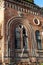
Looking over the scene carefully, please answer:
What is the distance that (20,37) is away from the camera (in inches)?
795

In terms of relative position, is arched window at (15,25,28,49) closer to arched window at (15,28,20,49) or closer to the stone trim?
arched window at (15,28,20,49)

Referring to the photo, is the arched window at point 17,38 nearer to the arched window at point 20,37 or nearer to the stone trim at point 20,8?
the arched window at point 20,37

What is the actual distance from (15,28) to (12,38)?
1.14 metres

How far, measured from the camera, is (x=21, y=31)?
20.3m

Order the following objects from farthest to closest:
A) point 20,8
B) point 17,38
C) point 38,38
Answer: point 38,38 → point 20,8 → point 17,38

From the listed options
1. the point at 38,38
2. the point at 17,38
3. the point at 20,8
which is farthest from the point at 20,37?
the point at 20,8

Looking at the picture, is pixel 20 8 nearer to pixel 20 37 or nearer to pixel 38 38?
pixel 20 37

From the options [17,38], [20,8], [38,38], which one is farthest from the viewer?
[38,38]

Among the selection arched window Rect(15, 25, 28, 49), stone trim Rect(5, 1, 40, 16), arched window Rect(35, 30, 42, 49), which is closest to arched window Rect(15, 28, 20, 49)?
arched window Rect(15, 25, 28, 49)

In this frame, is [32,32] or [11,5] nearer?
[11,5]

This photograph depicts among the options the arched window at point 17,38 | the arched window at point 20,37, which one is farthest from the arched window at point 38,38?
the arched window at point 17,38

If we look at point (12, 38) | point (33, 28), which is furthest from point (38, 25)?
point (12, 38)

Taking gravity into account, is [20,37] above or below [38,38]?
above

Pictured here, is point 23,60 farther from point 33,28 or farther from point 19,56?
point 33,28
